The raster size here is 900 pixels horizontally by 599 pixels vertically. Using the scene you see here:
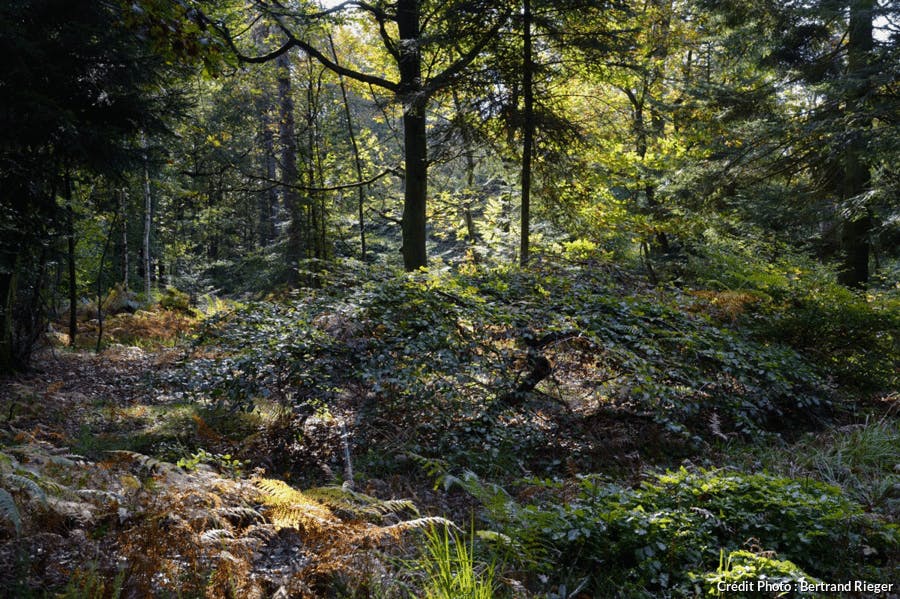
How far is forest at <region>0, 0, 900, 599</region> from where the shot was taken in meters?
2.84

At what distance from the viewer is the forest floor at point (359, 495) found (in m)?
2.50

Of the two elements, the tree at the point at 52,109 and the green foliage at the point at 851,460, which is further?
the tree at the point at 52,109

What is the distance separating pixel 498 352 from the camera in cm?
582

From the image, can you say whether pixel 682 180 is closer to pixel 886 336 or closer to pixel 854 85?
pixel 854 85

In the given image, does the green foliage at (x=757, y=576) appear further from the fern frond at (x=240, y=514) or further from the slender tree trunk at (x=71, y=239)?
the slender tree trunk at (x=71, y=239)

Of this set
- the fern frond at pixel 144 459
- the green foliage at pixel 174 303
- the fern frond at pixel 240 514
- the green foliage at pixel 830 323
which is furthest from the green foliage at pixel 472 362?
Answer: the green foliage at pixel 174 303

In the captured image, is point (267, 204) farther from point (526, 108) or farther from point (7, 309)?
point (526, 108)

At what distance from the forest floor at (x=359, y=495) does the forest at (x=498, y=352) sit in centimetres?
3

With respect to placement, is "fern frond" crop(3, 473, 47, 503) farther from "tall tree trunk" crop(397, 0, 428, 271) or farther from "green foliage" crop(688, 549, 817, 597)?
"tall tree trunk" crop(397, 0, 428, 271)

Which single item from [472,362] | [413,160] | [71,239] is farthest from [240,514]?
[71,239]

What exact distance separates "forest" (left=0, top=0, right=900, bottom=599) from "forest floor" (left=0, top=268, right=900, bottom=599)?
0.03 meters

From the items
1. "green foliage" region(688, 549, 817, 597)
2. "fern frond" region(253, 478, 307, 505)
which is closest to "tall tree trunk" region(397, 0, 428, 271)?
"fern frond" region(253, 478, 307, 505)

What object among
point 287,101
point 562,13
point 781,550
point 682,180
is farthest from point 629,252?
point 781,550

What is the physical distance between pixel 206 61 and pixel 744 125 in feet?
41.2
